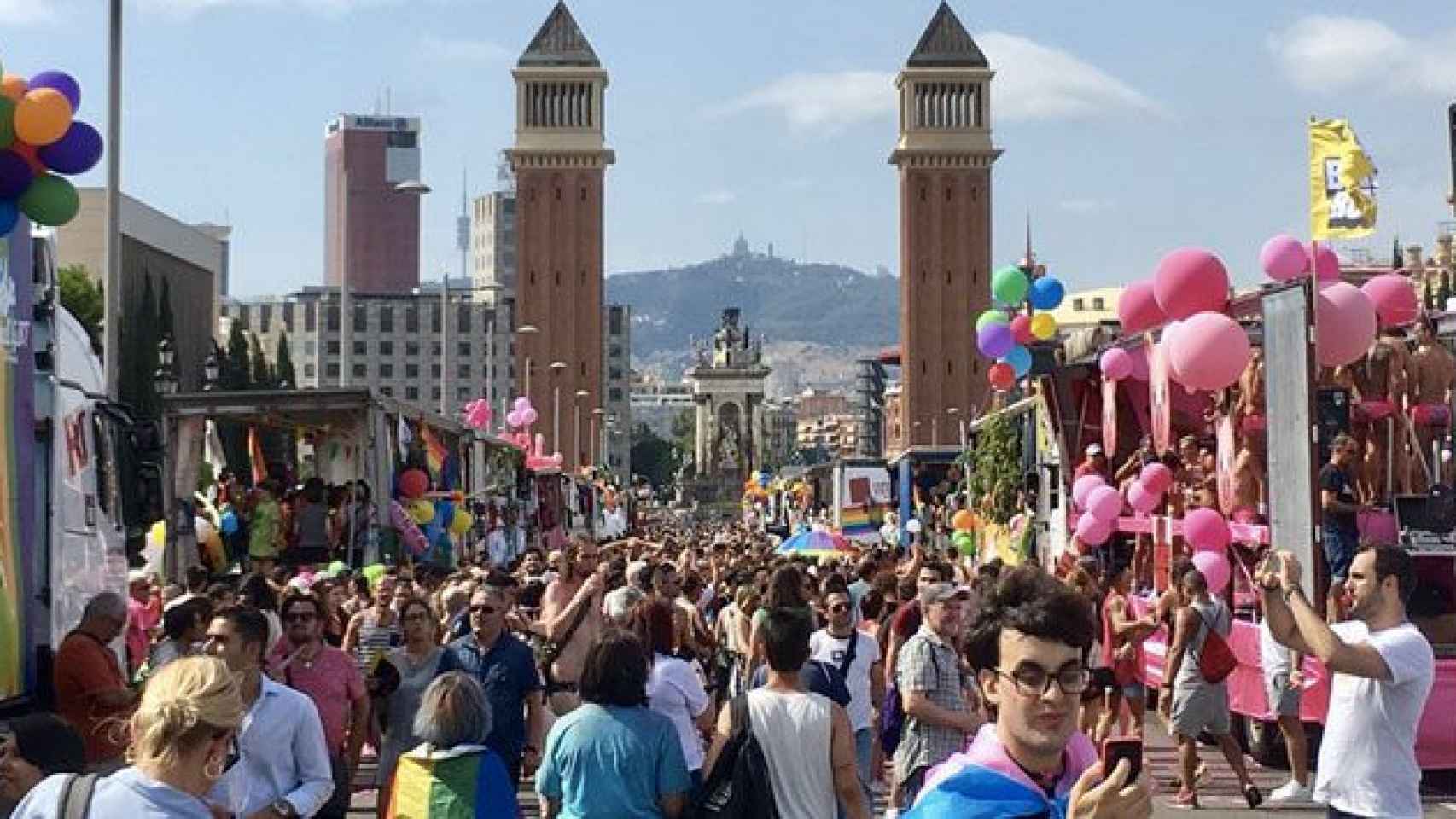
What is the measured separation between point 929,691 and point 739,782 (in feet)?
7.67

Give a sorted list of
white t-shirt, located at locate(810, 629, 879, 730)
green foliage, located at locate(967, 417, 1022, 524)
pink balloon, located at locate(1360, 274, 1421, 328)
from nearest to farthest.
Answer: white t-shirt, located at locate(810, 629, 879, 730) < pink balloon, located at locate(1360, 274, 1421, 328) < green foliage, located at locate(967, 417, 1022, 524)

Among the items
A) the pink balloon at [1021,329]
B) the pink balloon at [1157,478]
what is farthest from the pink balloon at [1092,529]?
the pink balloon at [1021,329]

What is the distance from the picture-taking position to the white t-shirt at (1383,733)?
715 cm

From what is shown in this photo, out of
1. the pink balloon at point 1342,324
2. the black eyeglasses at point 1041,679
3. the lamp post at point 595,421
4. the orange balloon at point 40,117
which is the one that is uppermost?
the lamp post at point 595,421

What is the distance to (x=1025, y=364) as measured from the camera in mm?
24094

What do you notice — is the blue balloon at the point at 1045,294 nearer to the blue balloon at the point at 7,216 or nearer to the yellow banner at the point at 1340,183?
the yellow banner at the point at 1340,183

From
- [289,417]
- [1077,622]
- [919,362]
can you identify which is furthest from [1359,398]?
[919,362]

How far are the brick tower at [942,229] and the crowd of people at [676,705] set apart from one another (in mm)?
109547

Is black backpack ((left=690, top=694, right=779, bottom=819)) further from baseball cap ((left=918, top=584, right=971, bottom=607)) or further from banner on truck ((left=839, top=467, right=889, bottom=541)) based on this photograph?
banner on truck ((left=839, top=467, right=889, bottom=541))

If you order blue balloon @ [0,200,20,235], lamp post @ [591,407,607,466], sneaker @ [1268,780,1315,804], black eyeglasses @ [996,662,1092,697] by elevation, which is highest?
lamp post @ [591,407,607,466]

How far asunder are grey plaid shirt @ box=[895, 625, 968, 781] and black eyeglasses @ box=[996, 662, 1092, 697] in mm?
5533

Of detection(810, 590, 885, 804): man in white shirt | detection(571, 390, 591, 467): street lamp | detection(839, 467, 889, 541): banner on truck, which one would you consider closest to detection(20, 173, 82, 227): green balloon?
detection(810, 590, 885, 804): man in white shirt

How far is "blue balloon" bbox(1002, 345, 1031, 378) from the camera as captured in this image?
78.3 feet

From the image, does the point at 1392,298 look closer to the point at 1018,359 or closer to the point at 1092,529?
the point at 1092,529
